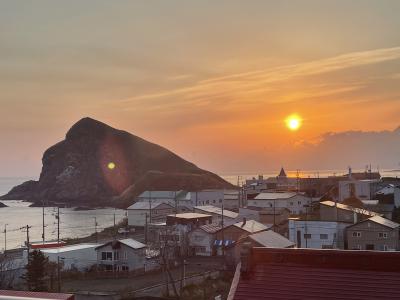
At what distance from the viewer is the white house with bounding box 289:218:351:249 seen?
2125 cm

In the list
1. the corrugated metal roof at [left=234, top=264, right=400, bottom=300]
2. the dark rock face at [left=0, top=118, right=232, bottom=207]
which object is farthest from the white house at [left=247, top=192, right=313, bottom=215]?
the dark rock face at [left=0, top=118, right=232, bottom=207]

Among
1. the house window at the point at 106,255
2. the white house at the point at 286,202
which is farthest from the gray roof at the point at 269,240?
the white house at the point at 286,202

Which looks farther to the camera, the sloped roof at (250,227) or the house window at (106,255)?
the sloped roof at (250,227)

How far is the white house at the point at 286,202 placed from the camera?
35281 millimetres

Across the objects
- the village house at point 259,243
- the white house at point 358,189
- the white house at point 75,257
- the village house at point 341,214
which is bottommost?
the white house at point 75,257

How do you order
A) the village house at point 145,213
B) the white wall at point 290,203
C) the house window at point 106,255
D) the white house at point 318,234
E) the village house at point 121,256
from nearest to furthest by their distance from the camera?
the village house at point 121,256, the house window at point 106,255, the white house at point 318,234, the white wall at point 290,203, the village house at point 145,213

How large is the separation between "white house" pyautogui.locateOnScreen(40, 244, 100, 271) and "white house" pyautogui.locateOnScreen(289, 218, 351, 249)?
9.38 metres

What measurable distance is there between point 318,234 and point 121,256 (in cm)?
911

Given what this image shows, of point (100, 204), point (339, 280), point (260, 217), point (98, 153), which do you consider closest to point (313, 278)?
point (339, 280)

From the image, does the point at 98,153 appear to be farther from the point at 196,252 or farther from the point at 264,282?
the point at 264,282

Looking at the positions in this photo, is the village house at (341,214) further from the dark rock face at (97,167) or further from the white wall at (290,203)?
the dark rock face at (97,167)

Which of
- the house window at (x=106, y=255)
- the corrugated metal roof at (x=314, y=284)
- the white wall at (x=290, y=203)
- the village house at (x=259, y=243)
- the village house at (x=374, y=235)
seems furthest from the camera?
the white wall at (x=290, y=203)

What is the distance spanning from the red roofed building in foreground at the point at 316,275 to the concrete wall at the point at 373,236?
48.3ft

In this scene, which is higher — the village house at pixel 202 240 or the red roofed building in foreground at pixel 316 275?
A: the red roofed building in foreground at pixel 316 275
